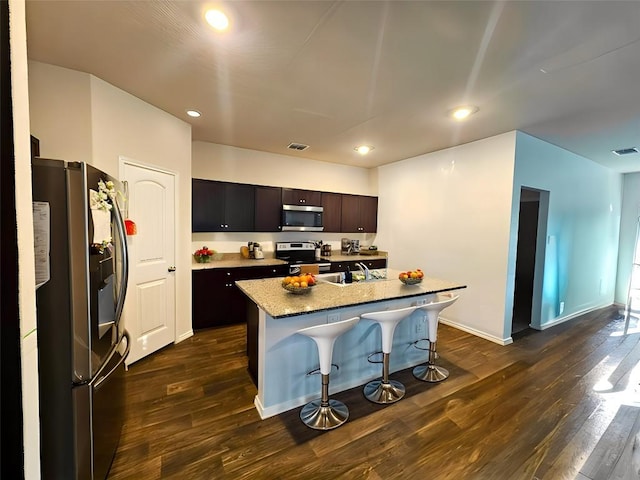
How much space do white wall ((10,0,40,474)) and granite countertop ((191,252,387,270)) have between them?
3135 millimetres

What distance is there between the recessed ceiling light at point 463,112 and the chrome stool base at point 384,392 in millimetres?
2791

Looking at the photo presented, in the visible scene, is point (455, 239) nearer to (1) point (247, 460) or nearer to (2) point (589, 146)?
(2) point (589, 146)

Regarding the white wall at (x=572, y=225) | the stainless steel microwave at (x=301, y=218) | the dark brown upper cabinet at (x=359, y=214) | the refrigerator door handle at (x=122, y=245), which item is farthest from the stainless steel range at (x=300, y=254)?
the refrigerator door handle at (x=122, y=245)

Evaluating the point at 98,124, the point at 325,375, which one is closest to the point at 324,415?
the point at 325,375

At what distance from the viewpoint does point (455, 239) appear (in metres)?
4.09

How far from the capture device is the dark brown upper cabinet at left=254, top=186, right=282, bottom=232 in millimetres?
4453

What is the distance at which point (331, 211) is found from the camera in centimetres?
520

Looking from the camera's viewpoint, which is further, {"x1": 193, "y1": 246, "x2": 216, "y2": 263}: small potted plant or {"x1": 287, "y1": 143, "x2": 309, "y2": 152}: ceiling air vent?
{"x1": 287, "y1": 143, "x2": 309, "y2": 152}: ceiling air vent

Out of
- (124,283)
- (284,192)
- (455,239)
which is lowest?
(124,283)

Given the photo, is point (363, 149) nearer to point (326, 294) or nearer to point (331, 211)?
point (331, 211)

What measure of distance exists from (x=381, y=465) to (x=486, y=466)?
68 cm

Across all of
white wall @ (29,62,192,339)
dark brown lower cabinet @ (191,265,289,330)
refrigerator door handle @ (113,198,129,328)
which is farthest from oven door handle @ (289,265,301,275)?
refrigerator door handle @ (113,198,129,328)

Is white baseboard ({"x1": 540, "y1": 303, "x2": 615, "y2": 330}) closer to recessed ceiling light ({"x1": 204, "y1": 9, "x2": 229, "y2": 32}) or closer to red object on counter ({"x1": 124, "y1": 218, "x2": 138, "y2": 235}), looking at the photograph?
recessed ceiling light ({"x1": 204, "y1": 9, "x2": 229, "y2": 32})

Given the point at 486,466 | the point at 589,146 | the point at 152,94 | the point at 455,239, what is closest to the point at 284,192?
the point at 152,94
